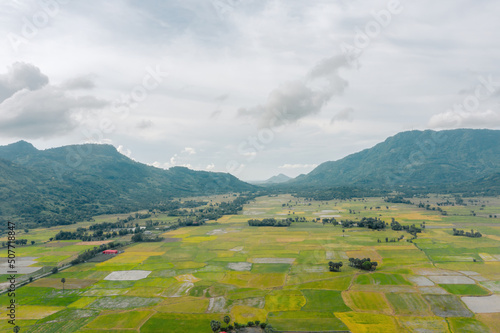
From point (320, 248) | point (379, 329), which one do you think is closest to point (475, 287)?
point (379, 329)

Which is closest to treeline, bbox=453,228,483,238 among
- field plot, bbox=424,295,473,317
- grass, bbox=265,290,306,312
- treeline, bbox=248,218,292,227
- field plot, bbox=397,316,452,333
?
field plot, bbox=424,295,473,317

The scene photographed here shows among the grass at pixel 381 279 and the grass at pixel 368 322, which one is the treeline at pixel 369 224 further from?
the grass at pixel 368 322

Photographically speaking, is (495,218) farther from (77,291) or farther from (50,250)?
(50,250)

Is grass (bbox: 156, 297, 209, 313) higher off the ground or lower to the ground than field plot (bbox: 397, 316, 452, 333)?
higher

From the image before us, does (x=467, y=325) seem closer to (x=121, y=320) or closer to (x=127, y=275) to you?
(x=121, y=320)

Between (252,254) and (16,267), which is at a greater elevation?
(16,267)

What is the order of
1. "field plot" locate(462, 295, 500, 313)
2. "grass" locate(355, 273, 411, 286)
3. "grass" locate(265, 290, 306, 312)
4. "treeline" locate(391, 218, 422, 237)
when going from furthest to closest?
"treeline" locate(391, 218, 422, 237), "grass" locate(355, 273, 411, 286), "grass" locate(265, 290, 306, 312), "field plot" locate(462, 295, 500, 313)

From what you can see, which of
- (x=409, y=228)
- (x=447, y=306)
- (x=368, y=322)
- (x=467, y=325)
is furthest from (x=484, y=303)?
(x=409, y=228)

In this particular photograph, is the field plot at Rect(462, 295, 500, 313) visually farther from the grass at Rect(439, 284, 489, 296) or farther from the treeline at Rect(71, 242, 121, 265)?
the treeline at Rect(71, 242, 121, 265)

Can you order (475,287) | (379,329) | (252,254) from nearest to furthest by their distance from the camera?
(379,329) → (475,287) → (252,254)
